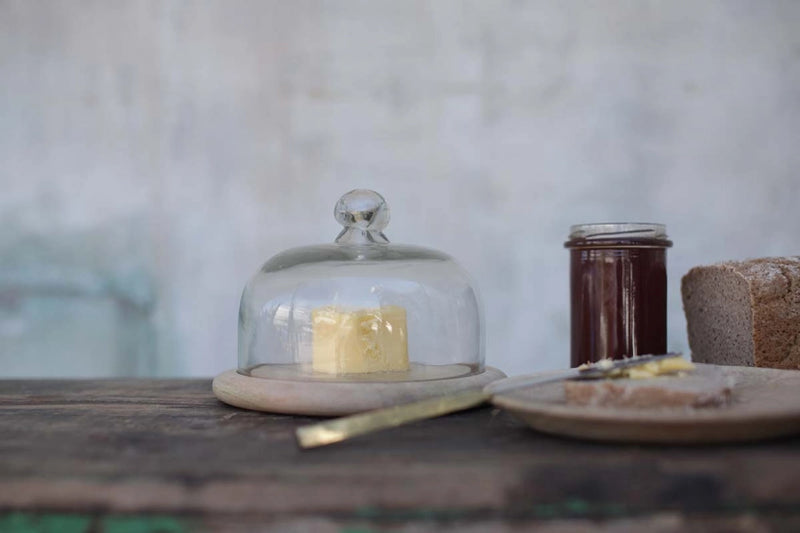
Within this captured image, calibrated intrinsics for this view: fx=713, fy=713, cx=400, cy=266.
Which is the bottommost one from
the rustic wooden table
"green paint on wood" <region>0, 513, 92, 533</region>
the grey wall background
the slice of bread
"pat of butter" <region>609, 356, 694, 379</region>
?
"green paint on wood" <region>0, 513, 92, 533</region>

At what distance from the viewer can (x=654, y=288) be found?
3.79ft

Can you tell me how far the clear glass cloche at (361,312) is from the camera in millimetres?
978

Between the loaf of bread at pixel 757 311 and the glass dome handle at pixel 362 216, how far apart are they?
1.89 ft

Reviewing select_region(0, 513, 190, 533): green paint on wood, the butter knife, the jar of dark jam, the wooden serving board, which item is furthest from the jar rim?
select_region(0, 513, 190, 533): green paint on wood

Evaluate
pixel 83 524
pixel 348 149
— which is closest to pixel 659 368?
pixel 83 524

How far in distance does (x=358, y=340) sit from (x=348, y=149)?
1.16 m

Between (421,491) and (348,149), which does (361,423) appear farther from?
(348,149)

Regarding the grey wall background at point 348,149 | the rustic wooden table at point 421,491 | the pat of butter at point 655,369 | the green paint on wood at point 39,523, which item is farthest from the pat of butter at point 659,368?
the grey wall background at point 348,149

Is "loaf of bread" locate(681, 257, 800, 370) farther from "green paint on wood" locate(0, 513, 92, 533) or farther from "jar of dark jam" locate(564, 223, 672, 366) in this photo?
"green paint on wood" locate(0, 513, 92, 533)

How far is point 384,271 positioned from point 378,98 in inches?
43.5

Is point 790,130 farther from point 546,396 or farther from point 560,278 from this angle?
point 546,396

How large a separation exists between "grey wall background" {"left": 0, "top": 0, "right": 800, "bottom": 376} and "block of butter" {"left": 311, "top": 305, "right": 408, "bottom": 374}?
3.36 ft

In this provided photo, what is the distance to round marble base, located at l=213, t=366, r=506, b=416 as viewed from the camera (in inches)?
34.7

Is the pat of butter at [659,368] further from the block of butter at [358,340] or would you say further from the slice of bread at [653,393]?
the block of butter at [358,340]
